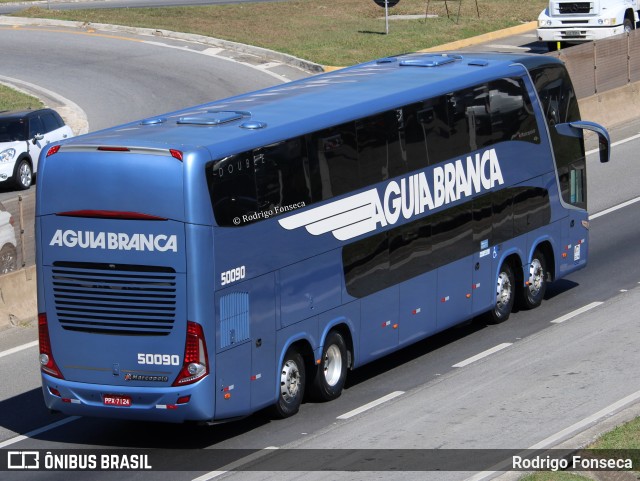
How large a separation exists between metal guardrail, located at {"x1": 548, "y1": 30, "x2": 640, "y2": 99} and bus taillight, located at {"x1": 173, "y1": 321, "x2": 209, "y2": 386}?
20.2 m

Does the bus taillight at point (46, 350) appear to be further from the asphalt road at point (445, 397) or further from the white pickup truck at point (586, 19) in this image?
the white pickup truck at point (586, 19)

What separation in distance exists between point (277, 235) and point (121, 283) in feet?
5.92

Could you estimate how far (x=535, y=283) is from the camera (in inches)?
794

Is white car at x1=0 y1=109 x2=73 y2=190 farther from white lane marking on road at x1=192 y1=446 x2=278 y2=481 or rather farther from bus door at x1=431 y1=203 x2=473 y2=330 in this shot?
white lane marking on road at x1=192 y1=446 x2=278 y2=481

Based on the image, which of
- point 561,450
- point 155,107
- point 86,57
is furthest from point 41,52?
point 561,450

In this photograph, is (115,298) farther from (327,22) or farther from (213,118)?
(327,22)

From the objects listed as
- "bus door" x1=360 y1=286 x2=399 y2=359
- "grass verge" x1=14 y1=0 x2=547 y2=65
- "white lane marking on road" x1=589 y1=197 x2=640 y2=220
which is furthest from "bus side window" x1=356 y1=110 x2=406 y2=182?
A: "grass verge" x1=14 y1=0 x2=547 y2=65

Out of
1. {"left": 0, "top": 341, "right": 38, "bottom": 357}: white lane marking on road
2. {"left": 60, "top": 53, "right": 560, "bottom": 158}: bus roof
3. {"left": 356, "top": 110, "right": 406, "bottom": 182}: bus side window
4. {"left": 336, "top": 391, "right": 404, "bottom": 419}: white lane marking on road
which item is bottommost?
{"left": 0, "top": 341, "right": 38, "bottom": 357}: white lane marking on road

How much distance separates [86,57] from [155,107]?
848 centimetres

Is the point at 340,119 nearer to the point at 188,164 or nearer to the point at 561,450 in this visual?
the point at 188,164

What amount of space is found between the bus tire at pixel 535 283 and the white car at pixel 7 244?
7.44 m

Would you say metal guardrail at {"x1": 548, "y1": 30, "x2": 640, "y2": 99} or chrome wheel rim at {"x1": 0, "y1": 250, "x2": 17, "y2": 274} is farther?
metal guardrail at {"x1": 548, "y1": 30, "x2": 640, "y2": 99}

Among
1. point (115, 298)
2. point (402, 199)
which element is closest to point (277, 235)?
point (115, 298)

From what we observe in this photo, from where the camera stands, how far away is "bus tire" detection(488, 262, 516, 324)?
1930cm
